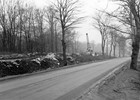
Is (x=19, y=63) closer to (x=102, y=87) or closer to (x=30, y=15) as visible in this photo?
(x=102, y=87)

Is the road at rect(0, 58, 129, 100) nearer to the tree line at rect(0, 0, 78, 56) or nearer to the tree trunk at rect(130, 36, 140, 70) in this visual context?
the tree trunk at rect(130, 36, 140, 70)

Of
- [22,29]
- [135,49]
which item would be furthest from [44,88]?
[22,29]

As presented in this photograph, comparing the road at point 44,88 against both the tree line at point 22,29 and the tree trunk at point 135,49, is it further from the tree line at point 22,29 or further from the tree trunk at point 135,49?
the tree line at point 22,29

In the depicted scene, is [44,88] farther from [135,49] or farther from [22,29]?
[22,29]

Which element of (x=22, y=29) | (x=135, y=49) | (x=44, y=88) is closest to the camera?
(x=44, y=88)

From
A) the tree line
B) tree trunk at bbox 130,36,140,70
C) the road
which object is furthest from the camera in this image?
the tree line

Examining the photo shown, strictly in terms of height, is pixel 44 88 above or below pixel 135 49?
below

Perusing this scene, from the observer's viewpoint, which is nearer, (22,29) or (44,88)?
(44,88)

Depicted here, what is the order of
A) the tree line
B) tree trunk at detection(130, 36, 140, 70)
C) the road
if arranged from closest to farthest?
the road, tree trunk at detection(130, 36, 140, 70), the tree line

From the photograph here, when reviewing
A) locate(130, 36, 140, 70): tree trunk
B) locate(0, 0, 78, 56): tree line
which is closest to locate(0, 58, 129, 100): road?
locate(130, 36, 140, 70): tree trunk

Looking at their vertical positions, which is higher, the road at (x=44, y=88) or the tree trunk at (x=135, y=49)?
the tree trunk at (x=135, y=49)

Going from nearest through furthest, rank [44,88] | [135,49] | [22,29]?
[44,88]
[135,49]
[22,29]

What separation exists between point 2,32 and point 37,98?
3756cm

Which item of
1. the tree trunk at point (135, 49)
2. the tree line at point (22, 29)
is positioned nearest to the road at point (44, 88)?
the tree trunk at point (135, 49)
